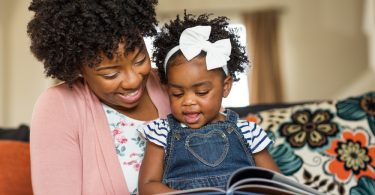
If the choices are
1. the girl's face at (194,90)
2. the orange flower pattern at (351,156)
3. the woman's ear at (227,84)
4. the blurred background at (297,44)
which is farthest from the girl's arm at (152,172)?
the blurred background at (297,44)

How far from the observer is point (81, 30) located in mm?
1274

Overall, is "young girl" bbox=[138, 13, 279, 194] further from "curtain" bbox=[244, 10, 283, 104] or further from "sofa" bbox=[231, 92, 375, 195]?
"curtain" bbox=[244, 10, 283, 104]

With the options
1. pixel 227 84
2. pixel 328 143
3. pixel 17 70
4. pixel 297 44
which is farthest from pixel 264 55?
pixel 227 84

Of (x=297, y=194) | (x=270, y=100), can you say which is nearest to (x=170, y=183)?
(x=297, y=194)

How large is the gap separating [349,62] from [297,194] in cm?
525

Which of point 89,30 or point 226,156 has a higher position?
point 89,30

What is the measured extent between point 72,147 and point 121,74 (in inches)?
8.9

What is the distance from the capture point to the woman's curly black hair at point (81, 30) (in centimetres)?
127

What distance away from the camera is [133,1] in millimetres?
1342

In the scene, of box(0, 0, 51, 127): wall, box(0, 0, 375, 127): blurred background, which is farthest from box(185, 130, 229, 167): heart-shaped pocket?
box(0, 0, 375, 127): blurred background

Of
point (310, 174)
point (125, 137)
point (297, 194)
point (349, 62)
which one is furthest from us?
point (349, 62)

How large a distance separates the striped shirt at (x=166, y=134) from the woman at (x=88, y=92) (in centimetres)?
8

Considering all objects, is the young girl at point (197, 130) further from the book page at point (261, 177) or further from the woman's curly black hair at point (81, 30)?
the book page at point (261, 177)

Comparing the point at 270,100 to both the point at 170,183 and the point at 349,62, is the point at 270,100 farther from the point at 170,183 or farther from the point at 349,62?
the point at 170,183
